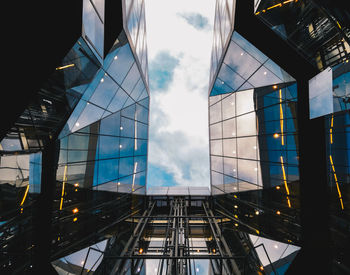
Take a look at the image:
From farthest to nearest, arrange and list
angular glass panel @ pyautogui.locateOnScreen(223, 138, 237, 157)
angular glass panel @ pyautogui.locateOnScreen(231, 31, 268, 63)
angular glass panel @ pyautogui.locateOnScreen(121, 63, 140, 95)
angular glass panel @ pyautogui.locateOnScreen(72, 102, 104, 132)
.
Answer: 1. angular glass panel @ pyautogui.locateOnScreen(223, 138, 237, 157)
2. angular glass panel @ pyautogui.locateOnScreen(121, 63, 140, 95)
3. angular glass panel @ pyautogui.locateOnScreen(231, 31, 268, 63)
4. angular glass panel @ pyautogui.locateOnScreen(72, 102, 104, 132)

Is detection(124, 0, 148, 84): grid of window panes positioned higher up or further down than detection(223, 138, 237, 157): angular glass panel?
higher up

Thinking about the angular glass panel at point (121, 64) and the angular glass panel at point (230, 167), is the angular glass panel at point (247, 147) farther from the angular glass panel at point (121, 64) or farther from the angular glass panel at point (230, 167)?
the angular glass panel at point (121, 64)

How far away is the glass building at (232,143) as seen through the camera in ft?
18.9

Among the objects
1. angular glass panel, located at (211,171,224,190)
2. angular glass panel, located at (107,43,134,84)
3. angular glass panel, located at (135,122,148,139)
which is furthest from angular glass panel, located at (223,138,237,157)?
angular glass panel, located at (107,43,134,84)

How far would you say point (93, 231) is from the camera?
10328mm

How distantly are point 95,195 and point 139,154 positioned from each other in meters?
7.57

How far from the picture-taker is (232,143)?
13.8 m

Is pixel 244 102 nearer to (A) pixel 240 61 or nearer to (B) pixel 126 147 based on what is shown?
(A) pixel 240 61

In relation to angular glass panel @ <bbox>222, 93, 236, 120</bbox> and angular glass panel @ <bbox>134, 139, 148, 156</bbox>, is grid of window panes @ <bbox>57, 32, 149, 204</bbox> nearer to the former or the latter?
angular glass panel @ <bbox>134, 139, 148, 156</bbox>

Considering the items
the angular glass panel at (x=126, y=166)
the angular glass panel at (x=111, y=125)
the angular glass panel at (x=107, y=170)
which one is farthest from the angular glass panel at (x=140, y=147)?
the angular glass panel at (x=111, y=125)

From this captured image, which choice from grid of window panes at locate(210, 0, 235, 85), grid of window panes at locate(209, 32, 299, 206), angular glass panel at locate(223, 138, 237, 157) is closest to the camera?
grid of window panes at locate(209, 32, 299, 206)

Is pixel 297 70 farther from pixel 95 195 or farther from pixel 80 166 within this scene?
pixel 95 195

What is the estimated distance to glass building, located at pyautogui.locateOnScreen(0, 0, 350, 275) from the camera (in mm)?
5750

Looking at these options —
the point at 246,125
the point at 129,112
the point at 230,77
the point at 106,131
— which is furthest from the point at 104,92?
the point at 246,125
